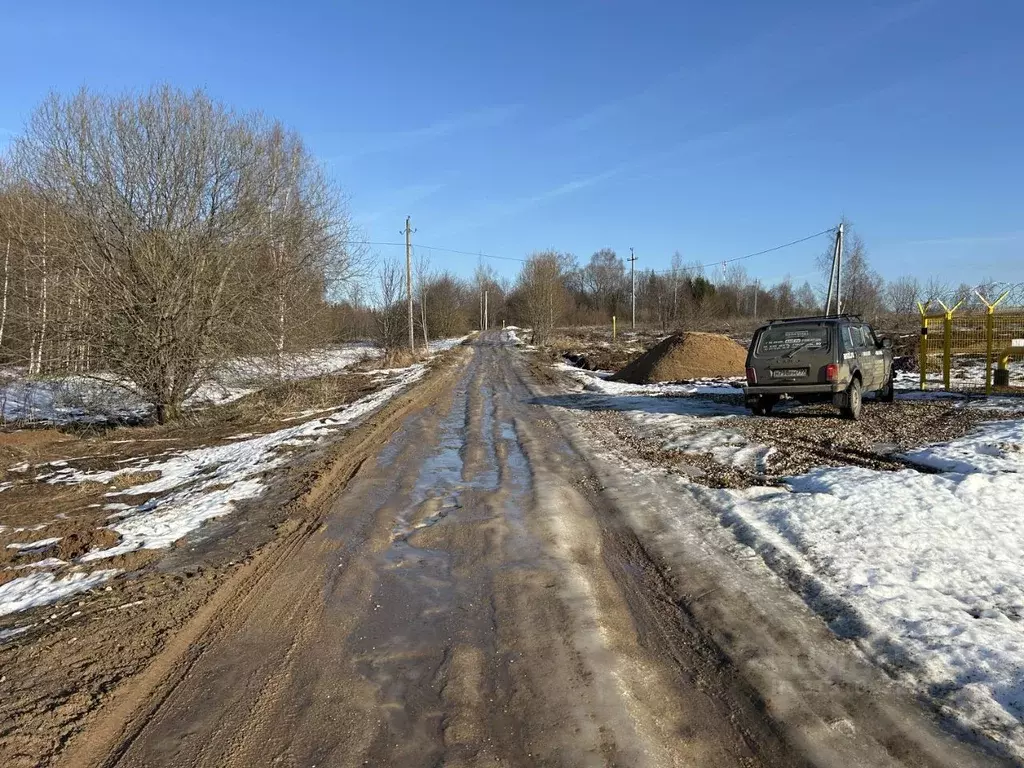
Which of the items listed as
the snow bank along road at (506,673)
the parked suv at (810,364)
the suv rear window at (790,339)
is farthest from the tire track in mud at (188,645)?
the suv rear window at (790,339)

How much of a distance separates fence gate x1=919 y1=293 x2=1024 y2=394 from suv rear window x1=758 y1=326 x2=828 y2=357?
494 cm

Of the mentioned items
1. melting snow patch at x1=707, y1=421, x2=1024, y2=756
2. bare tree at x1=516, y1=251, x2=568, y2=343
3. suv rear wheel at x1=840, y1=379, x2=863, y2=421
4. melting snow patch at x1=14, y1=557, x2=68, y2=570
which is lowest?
melting snow patch at x1=14, y1=557, x2=68, y2=570

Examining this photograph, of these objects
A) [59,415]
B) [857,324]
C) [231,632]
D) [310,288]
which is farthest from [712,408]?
[59,415]

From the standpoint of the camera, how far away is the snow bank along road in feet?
9.80

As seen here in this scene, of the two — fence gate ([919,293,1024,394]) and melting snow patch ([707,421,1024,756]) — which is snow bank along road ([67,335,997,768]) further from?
fence gate ([919,293,1024,394])

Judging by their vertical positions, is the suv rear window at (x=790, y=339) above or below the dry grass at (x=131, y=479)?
above

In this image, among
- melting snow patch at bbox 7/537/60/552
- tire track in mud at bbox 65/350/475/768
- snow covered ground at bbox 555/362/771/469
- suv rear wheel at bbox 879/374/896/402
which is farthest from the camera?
suv rear wheel at bbox 879/374/896/402

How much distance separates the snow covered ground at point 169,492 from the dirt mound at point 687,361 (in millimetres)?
11511

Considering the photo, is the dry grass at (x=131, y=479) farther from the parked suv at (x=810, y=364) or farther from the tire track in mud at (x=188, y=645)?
the parked suv at (x=810, y=364)

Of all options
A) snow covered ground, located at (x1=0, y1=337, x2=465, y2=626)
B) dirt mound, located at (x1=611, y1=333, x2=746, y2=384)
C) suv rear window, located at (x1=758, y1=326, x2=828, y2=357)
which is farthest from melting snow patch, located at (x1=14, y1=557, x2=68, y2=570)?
dirt mound, located at (x1=611, y1=333, x2=746, y2=384)

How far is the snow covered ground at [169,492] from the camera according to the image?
17.5 ft

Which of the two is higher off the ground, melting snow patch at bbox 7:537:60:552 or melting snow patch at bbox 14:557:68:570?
melting snow patch at bbox 14:557:68:570

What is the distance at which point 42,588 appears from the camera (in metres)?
5.21

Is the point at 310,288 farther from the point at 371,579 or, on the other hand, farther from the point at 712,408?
the point at 371,579
